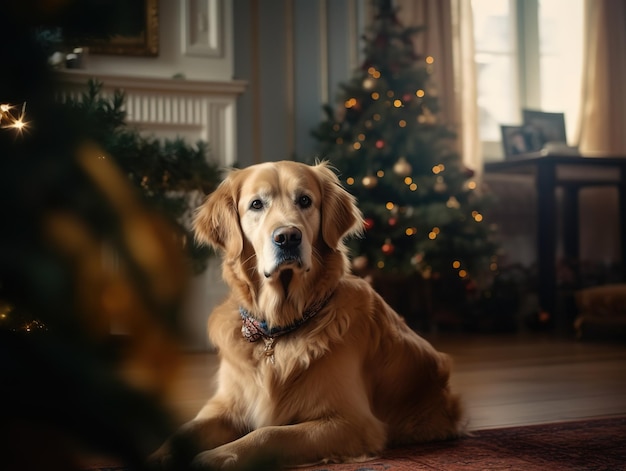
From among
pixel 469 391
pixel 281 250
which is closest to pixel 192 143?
pixel 469 391

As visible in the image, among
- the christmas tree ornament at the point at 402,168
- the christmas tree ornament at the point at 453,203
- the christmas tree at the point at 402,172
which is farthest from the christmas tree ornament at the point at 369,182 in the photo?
the christmas tree ornament at the point at 453,203

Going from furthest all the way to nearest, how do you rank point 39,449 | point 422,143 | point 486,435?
point 422,143, point 486,435, point 39,449

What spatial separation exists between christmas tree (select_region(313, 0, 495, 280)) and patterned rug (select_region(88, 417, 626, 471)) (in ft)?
9.22

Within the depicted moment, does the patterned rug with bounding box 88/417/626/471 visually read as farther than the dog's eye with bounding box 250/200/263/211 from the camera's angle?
No

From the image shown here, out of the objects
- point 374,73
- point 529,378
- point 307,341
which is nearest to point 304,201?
point 307,341

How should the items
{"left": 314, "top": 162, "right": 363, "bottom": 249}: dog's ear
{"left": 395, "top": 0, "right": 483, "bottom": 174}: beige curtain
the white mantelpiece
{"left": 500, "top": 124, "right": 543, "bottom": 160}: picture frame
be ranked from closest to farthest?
{"left": 314, "top": 162, "right": 363, "bottom": 249}: dog's ear < the white mantelpiece < {"left": 395, "top": 0, "right": 483, "bottom": 174}: beige curtain < {"left": 500, "top": 124, "right": 543, "bottom": 160}: picture frame

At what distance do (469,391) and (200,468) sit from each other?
2.71 metres

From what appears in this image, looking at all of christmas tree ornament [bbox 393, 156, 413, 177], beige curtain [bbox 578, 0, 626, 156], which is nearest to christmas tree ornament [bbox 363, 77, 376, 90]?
christmas tree ornament [bbox 393, 156, 413, 177]

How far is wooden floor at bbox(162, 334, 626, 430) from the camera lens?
2.45 metres

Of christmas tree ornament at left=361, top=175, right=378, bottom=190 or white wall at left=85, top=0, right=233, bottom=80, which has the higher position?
white wall at left=85, top=0, right=233, bottom=80

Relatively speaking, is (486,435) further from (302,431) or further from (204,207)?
(204,207)

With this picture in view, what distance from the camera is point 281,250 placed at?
1.89m

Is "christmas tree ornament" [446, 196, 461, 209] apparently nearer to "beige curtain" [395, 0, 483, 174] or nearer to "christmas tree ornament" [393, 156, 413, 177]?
"christmas tree ornament" [393, 156, 413, 177]

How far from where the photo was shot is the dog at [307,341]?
181 centimetres
